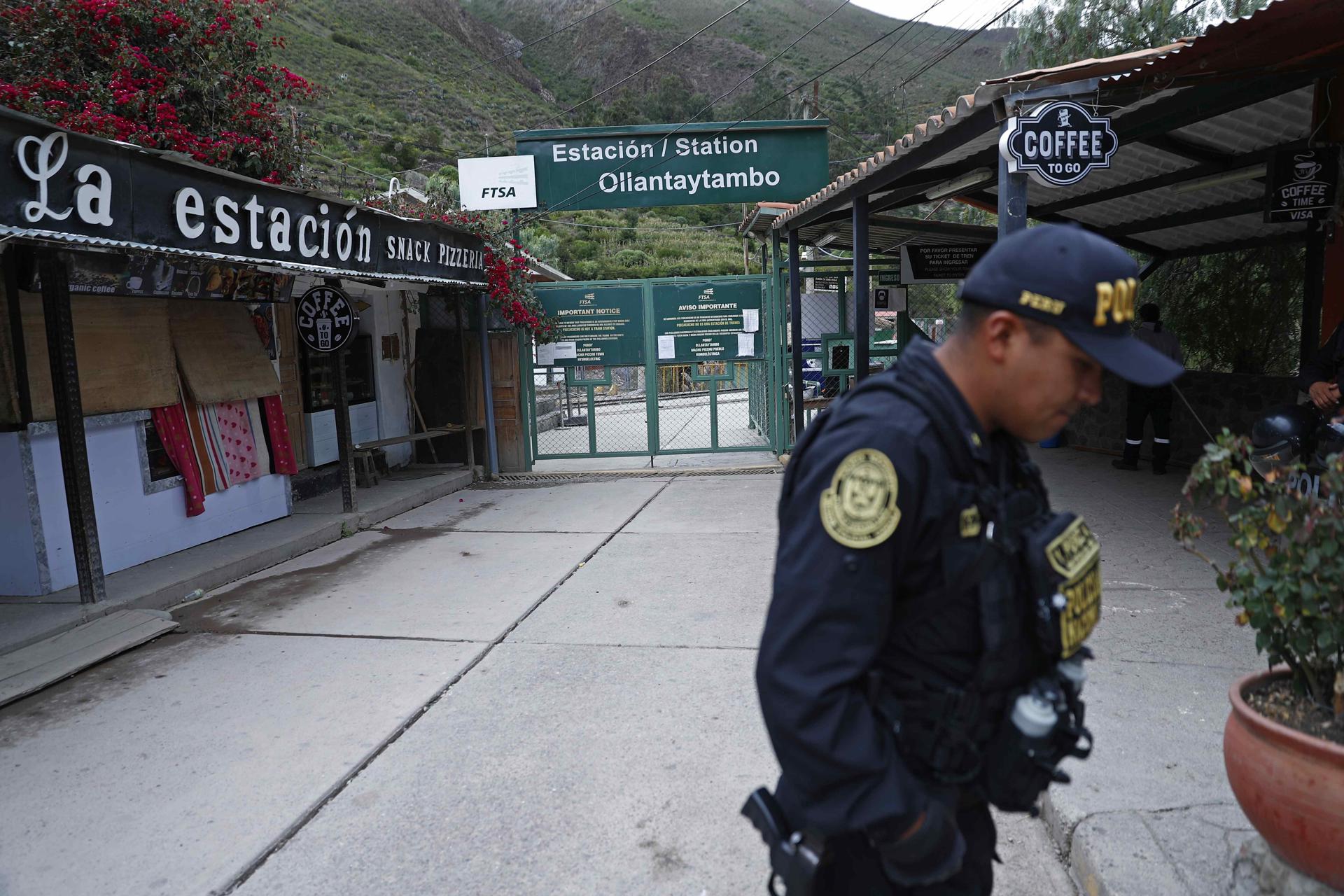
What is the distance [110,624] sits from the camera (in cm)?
525

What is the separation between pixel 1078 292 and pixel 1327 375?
520cm

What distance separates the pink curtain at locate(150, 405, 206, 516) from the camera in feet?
22.2

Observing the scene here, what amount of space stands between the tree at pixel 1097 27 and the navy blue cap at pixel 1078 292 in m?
20.4

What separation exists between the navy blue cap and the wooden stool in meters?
9.25

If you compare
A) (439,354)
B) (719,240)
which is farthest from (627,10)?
(439,354)

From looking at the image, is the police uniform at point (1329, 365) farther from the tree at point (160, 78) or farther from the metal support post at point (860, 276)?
the tree at point (160, 78)

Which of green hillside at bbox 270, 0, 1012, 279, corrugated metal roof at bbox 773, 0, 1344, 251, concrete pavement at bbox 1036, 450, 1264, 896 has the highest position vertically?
green hillside at bbox 270, 0, 1012, 279

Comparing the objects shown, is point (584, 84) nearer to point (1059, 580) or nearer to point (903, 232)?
point (903, 232)

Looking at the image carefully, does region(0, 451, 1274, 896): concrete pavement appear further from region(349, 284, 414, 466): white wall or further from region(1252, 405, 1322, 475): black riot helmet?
region(349, 284, 414, 466): white wall

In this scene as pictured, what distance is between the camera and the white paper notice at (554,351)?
439 inches

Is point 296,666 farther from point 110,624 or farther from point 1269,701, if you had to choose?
point 1269,701

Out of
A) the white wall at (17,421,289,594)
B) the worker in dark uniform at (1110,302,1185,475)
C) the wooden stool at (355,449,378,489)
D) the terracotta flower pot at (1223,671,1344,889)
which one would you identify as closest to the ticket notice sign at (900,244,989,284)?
the worker in dark uniform at (1110,302,1185,475)

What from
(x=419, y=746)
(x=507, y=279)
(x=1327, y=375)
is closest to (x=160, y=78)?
(x=507, y=279)

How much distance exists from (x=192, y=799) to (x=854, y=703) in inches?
123
